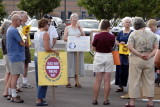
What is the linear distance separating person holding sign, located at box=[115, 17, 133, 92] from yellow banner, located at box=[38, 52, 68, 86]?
225 centimetres

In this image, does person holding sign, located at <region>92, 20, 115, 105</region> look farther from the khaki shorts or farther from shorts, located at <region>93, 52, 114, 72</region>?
the khaki shorts

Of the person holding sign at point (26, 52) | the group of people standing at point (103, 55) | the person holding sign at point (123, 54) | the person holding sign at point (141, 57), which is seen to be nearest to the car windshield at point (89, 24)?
the person holding sign at point (26, 52)

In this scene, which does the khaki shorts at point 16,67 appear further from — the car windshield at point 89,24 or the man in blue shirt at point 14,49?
the car windshield at point 89,24

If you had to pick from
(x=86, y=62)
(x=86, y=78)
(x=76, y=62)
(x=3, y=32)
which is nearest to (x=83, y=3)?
(x=86, y=62)

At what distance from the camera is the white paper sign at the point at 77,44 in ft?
37.5

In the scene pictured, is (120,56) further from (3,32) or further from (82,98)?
(3,32)

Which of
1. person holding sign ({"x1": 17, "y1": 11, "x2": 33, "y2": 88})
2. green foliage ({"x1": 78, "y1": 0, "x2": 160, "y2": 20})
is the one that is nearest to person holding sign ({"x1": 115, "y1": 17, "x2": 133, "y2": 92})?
person holding sign ({"x1": 17, "y1": 11, "x2": 33, "y2": 88})

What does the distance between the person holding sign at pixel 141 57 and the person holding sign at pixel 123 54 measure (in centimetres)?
155

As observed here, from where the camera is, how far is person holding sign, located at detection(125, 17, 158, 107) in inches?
345

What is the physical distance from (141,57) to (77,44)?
9.93 ft

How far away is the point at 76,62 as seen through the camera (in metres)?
11.7

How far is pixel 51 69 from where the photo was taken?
28.5 feet

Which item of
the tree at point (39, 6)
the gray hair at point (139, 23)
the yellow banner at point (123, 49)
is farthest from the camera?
the tree at point (39, 6)

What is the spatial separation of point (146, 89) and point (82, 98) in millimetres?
1725
